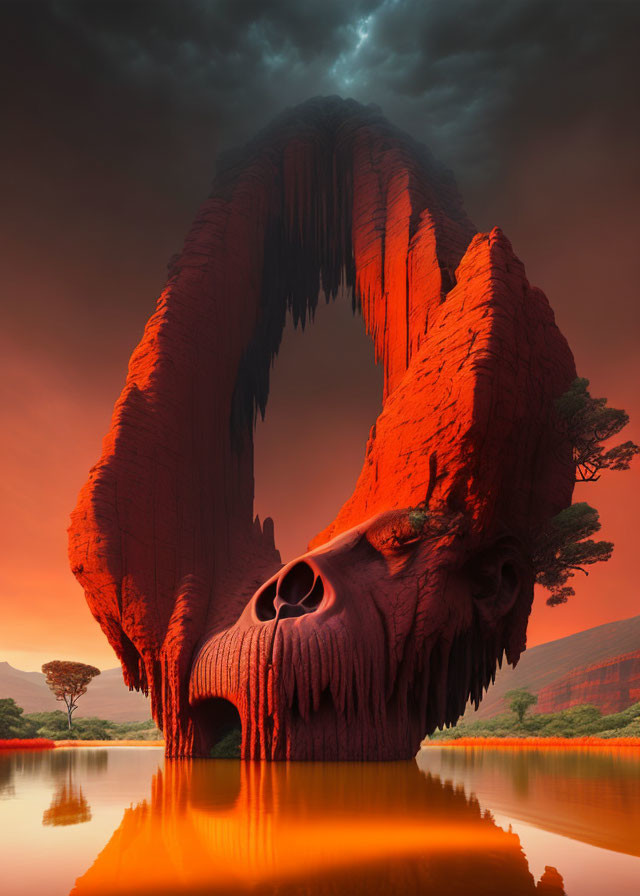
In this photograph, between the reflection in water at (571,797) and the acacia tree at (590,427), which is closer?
the reflection in water at (571,797)

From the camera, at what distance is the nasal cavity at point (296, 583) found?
52.0 ft

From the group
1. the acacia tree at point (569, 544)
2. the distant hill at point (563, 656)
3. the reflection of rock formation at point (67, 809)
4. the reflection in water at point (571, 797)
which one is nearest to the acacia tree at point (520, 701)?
the acacia tree at point (569, 544)

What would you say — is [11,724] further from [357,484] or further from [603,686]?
[603,686]

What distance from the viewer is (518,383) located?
15961 mm

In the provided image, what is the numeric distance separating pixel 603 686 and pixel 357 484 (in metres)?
51.0

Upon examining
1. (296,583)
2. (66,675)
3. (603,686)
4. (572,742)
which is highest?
(296,583)

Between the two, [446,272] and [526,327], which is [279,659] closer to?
[526,327]

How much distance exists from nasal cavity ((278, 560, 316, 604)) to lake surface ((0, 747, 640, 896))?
6950mm

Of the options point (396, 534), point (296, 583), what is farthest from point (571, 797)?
point (296, 583)

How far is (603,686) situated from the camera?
200ft

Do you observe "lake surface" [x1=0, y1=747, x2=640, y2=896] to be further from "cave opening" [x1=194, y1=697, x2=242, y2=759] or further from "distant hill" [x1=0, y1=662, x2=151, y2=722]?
"distant hill" [x1=0, y1=662, x2=151, y2=722]

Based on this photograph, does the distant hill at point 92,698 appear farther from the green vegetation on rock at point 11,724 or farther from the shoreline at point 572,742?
the shoreline at point 572,742

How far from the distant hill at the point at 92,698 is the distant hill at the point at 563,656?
202 ft

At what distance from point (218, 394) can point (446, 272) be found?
26.6 ft
